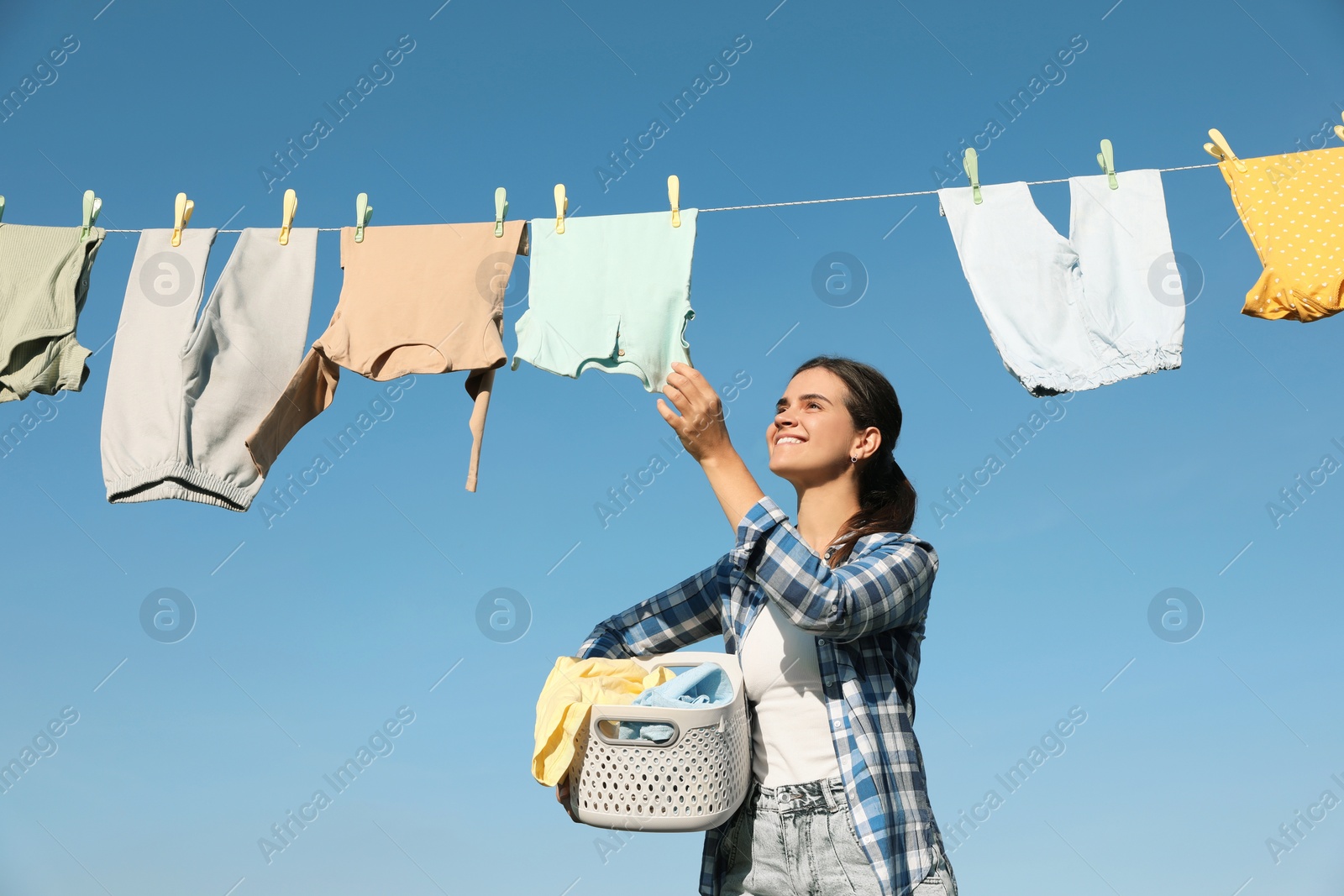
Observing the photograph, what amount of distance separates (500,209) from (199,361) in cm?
125

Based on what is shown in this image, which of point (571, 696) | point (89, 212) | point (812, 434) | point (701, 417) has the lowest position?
point (571, 696)

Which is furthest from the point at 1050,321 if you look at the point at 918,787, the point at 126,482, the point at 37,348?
the point at 37,348

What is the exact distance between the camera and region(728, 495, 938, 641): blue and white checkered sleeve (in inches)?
83.7

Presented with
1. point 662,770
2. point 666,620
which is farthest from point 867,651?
point 666,620

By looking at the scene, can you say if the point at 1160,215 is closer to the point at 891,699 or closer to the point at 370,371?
the point at 891,699

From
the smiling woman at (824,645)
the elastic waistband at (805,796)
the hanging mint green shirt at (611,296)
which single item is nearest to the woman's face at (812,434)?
the smiling woman at (824,645)

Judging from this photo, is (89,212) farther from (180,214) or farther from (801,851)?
(801,851)

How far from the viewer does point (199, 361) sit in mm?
3896

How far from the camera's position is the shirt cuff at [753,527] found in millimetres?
2186

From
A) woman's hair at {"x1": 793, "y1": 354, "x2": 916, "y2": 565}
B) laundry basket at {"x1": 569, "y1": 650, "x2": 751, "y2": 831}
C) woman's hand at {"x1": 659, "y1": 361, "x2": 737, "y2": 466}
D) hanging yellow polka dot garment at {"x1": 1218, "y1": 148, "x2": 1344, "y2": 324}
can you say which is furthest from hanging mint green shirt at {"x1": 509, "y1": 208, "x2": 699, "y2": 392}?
hanging yellow polka dot garment at {"x1": 1218, "y1": 148, "x2": 1344, "y2": 324}

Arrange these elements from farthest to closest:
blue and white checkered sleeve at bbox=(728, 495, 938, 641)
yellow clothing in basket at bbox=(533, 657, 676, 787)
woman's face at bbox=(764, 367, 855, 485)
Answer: woman's face at bbox=(764, 367, 855, 485) < yellow clothing in basket at bbox=(533, 657, 676, 787) < blue and white checkered sleeve at bbox=(728, 495, 938, 641)

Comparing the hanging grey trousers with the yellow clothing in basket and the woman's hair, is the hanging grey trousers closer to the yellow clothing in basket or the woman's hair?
the yellow clothing in basket

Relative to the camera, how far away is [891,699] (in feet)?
7.73

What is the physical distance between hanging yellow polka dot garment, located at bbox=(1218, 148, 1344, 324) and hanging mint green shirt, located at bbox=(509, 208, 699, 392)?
2.07 metres
